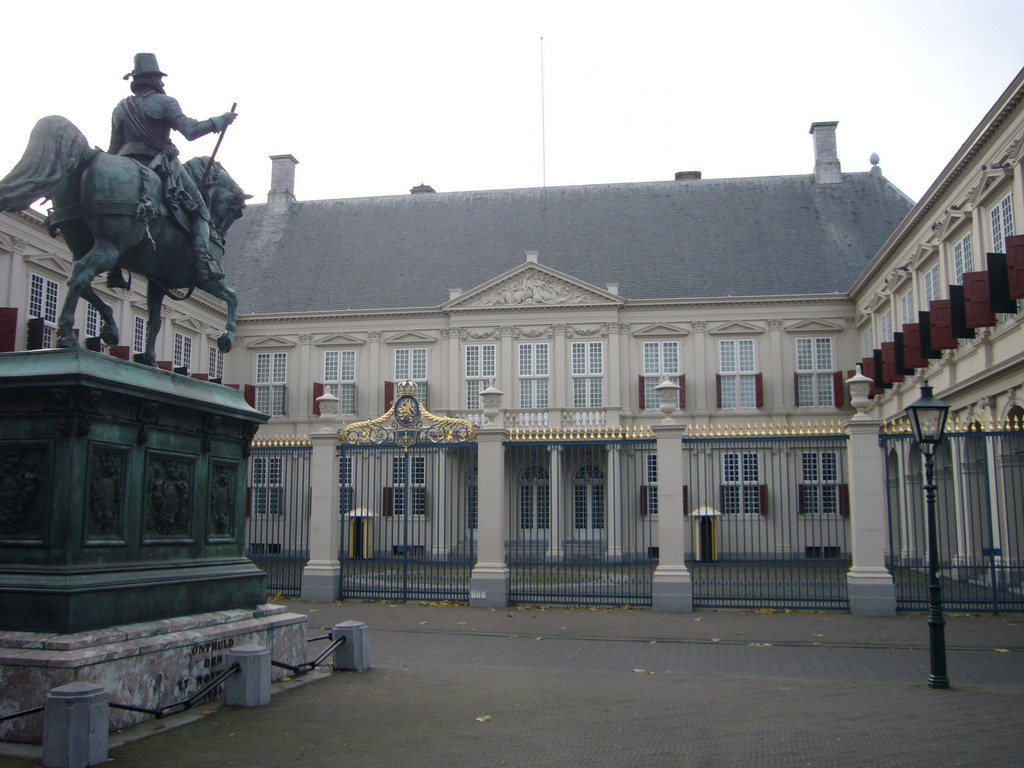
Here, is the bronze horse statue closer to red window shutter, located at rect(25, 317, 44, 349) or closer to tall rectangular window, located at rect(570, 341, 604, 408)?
red window shutter, located at rect(25, 317, 44, 349)

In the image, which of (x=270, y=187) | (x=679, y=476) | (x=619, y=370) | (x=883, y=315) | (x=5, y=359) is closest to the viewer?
(x=5, y=359)

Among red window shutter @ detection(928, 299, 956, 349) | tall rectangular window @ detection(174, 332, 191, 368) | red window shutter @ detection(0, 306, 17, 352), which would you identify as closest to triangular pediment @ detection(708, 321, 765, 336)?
red window shutter @ detection(928, 299, 956, 349)

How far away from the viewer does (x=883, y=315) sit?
2864 cm

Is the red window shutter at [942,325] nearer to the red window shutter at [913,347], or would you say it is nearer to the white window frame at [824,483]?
the red window shutter at [913,347]

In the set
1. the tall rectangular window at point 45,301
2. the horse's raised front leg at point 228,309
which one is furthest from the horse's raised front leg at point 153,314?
the tall rectangular window at point 45,301

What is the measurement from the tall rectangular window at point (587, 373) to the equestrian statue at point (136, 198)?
24142 millimetres

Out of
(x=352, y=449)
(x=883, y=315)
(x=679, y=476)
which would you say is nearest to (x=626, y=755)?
(x=679, y=476)

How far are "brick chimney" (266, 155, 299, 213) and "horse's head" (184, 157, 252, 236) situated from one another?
1241 inches

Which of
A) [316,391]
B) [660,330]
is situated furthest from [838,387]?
[316,391]

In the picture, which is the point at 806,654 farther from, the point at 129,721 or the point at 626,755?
the point at 129,721

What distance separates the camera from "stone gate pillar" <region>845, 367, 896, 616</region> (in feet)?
46.3

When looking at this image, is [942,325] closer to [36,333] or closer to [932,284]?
[932,284]

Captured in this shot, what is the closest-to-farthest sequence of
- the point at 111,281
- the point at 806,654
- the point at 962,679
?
the point at 111,281, the point at 962,679, the point at 806,654

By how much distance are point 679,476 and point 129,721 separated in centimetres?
995
